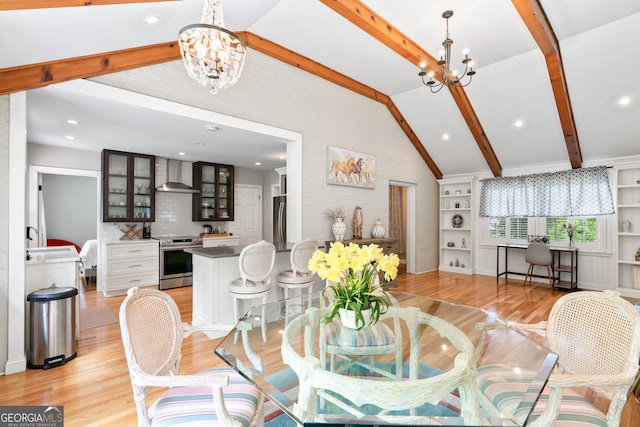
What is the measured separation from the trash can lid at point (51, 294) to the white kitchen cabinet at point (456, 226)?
6847 mm

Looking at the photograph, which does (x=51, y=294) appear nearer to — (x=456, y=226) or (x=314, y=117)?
(x=314, y=117)

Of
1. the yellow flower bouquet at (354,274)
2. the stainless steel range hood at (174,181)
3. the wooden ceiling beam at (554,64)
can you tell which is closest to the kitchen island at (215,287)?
the yellow flower bouquet at (354,274)

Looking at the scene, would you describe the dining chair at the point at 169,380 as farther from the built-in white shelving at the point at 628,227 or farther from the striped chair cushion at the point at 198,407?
the built-in white shelving at the point at 628,227

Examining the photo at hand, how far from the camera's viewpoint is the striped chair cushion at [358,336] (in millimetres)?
1635

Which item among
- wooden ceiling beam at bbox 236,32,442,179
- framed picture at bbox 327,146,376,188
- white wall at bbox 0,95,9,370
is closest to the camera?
white wall at bbox 0,95,9,370

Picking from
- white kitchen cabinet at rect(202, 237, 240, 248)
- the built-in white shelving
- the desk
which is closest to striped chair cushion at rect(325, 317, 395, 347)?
white kitchen cabinet at rect(202, 237, 240, 248)

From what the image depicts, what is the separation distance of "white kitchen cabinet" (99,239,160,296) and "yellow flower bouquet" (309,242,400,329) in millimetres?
4515

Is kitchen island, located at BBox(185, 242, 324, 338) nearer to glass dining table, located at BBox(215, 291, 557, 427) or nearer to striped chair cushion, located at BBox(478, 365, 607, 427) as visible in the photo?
glass dining table, located at BBox(215, 291, 557, 427)

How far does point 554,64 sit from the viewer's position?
12.9ft

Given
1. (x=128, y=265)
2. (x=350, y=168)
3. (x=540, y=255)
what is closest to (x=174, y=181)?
(x=128, y=265)

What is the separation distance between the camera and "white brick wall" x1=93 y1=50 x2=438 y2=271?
3.21 meters

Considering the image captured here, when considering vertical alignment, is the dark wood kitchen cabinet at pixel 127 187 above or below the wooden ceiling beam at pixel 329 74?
below

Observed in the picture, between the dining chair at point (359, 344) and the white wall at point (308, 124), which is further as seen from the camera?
the white wall at point (308, 124)

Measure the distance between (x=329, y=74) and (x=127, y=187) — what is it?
3.89 metres
